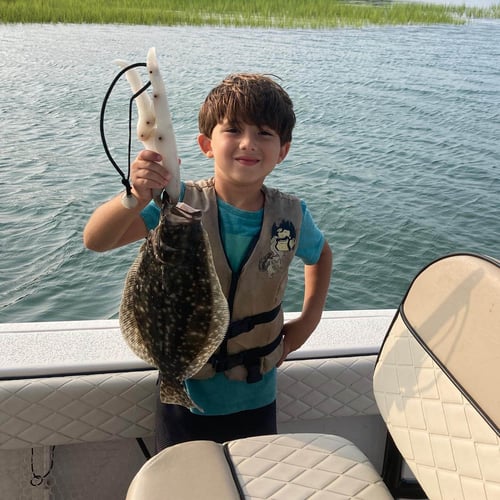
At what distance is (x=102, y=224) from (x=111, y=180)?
757cm

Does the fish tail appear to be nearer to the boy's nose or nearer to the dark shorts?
the dark shorts

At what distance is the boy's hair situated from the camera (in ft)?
6.07

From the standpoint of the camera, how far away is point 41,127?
10805mm

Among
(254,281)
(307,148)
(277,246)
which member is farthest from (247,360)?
(307,148)

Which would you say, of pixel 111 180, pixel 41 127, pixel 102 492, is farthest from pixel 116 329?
pixel 41 127

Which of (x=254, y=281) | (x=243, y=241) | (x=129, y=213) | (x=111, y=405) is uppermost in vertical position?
(x=129, y=213)

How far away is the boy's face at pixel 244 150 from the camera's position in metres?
1.84

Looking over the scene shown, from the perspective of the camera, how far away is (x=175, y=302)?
5.25 feet

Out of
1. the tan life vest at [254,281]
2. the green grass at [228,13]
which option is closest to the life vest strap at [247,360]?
the tan life vest at [254,281]

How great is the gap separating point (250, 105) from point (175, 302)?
26.7 inches

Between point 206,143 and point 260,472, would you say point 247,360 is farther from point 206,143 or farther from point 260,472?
point 206,143

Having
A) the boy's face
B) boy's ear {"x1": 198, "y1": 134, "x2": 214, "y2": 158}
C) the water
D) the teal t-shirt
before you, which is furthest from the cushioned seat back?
the water

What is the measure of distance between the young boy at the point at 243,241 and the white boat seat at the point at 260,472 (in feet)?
0.49

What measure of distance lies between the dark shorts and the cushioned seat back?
0.44 metres
